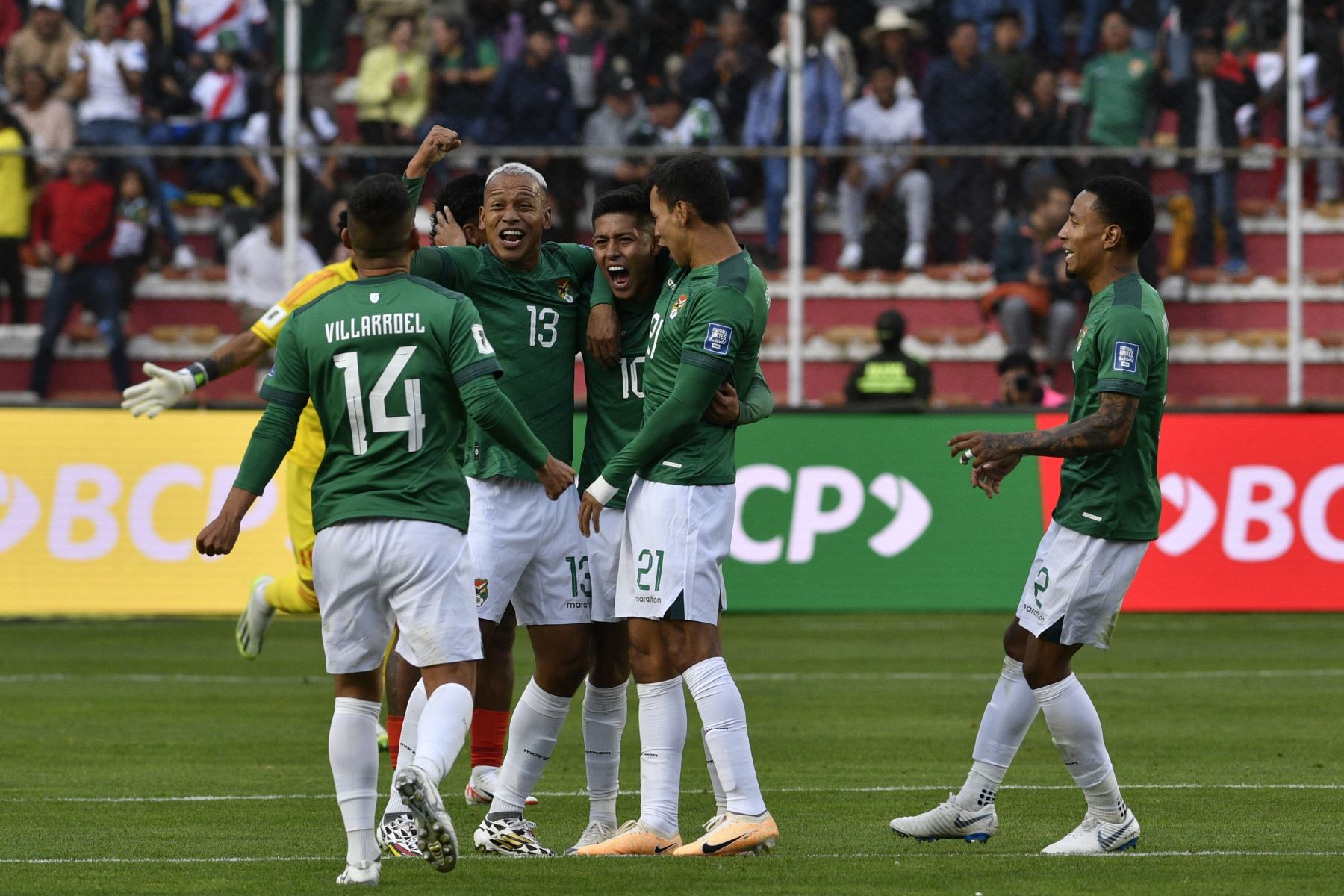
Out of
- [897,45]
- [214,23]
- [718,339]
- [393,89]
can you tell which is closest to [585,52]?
[393,89]

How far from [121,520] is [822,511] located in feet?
18.0

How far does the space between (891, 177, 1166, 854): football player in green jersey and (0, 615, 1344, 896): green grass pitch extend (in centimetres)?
30

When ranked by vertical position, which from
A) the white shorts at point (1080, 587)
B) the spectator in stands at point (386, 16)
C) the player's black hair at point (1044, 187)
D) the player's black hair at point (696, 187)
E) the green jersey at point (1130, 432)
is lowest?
the white shorts at point (1080, 587)

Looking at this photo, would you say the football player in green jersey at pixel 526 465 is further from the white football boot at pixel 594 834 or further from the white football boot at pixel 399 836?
the white football boot at pixel 399 836

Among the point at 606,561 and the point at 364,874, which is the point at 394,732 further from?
the point at 364,874

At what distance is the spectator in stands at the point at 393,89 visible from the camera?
1898 centimetres

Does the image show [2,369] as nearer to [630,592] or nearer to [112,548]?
[112,548]

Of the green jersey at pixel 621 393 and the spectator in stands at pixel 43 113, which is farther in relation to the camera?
the spectator in stands at pixel 43 113

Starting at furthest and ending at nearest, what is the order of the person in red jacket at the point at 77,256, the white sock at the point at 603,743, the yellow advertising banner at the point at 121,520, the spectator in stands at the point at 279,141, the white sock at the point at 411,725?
1. the person in red jacket at the point at 77,256
2. the spectator in stands at the point at 279,141
3. the yellow advertising banner at the point at 121,520
4. the white sock at the point at 411,725
5. the white sock at the point at 603,743

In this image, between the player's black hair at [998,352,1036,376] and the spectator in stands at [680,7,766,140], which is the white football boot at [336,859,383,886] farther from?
the spectator in stands at [680,7,766,140]

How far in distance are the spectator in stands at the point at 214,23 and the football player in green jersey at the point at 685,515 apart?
13613 mm

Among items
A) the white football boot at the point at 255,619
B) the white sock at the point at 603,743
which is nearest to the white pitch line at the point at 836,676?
the white football boot at the point at 255,619

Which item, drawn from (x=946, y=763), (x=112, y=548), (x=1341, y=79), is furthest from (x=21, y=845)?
(x=1341, y=79)

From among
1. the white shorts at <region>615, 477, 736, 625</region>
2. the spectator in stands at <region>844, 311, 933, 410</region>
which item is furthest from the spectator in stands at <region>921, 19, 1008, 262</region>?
the white shorts at <region>615, 477, 736, 625</region>
